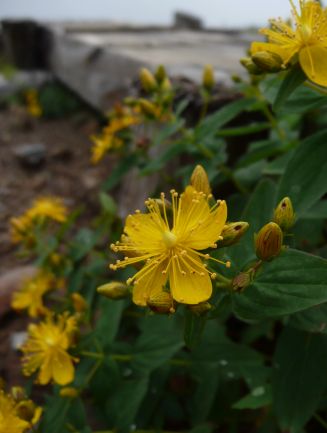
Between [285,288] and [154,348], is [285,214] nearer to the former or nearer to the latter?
[285,288]

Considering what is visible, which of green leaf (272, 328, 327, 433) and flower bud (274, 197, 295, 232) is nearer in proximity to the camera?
flower bud (274, 197, 295, 232)

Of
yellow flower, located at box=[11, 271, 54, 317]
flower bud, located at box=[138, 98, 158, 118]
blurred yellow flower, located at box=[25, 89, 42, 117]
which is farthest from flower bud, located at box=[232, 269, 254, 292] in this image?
blurred yellow flower, located at box=[25, 89, 42, 117]

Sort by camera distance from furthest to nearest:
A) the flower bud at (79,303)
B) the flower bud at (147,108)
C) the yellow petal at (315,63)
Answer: the flower bud at (147,108), the flower bud at (79,303), the yellow petal at (315,63)

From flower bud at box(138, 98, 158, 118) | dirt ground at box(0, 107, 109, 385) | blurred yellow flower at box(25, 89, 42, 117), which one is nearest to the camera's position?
flower bud at box(138, 98, 158, 118)

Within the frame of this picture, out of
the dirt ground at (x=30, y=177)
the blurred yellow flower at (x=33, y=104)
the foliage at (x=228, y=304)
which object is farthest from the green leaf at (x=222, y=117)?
the blurred yellow flower at (x=33, y=104)

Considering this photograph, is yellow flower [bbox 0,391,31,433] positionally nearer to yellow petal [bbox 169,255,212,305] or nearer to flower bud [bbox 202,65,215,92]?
yellow petal [bbox 169,255,212,305]

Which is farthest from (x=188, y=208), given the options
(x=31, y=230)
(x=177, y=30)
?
(x=177, y=30)

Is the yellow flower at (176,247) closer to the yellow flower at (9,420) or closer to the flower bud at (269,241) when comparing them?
the flower bud at (269,241)
